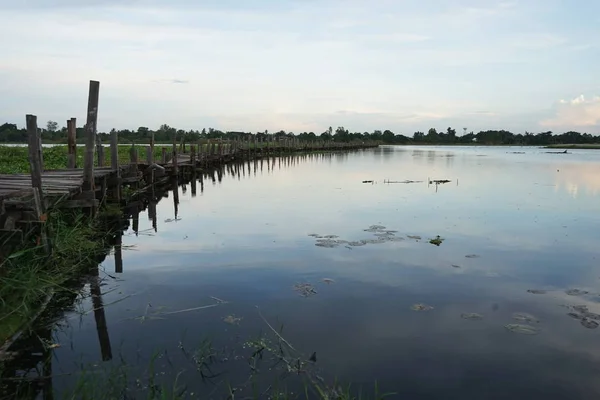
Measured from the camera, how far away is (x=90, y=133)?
12062 millimetres

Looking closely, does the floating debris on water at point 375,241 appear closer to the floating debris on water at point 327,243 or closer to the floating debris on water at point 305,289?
the floating debris on water at point 327,243

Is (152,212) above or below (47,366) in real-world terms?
above

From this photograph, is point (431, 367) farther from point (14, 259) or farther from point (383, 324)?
point (14, 259)

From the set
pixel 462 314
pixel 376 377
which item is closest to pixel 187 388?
pixel 376 377

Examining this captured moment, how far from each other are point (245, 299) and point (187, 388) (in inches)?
115

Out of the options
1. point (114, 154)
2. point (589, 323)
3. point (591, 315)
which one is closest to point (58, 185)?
point (114, 154)

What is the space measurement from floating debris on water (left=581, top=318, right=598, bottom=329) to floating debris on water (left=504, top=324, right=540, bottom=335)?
83 cm

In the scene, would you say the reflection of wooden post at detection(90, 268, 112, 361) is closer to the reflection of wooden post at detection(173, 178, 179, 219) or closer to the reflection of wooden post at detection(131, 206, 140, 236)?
the reflection of wooden post at detection(131, 206, 140, 236)

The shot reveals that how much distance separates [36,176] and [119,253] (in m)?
3.09

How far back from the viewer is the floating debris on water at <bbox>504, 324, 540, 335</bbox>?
6.92 meters

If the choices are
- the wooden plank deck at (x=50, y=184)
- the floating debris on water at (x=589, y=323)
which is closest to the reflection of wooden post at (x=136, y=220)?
the wooden plank deck at (x=50, y=184)

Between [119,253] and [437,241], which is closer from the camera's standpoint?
[119,253]

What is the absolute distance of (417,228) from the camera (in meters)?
14.2

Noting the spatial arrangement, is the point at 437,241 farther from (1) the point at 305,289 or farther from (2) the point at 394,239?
(1) the point at 305,289
